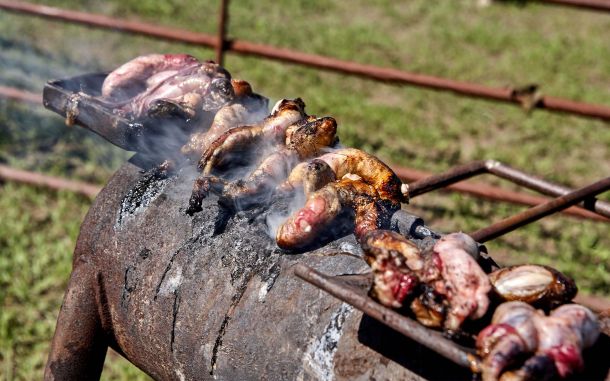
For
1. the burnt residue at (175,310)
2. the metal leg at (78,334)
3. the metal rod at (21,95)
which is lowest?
the metal rod at (21,95)

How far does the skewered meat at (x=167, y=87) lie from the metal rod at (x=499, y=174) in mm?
882

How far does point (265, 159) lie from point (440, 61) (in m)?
6.78

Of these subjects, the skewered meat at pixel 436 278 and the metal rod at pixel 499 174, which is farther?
the metal rod at pixel 499 174

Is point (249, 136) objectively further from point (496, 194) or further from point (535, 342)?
point (496, 194)

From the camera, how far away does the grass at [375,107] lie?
177 inches

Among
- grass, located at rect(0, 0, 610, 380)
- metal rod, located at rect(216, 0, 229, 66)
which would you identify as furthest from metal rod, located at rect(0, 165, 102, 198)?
metal rod, located at rect(216, 0, 229, 66)

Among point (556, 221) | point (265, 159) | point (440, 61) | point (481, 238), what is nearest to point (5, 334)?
point (265, 159)

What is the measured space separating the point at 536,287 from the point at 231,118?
1.13m

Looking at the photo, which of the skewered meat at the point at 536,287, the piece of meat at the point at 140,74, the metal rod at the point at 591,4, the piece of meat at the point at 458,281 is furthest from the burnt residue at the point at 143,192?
the metal rod at the point at 591,4

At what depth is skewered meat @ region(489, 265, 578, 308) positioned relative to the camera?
4.99 feet

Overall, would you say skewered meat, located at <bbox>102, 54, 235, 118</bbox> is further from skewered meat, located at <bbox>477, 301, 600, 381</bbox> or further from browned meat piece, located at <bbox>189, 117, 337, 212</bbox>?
skewered meat, located at <bbox>477, 301, 600, 381</bbox>

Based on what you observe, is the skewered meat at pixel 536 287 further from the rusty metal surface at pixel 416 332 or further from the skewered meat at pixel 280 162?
the skewered meat at pixel 280 162

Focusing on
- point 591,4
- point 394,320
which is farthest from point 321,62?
point 394,320

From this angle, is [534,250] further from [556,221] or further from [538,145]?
[538,145]
